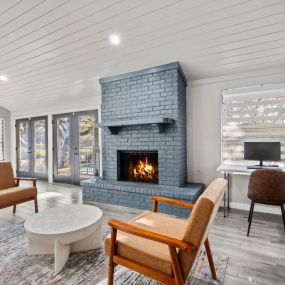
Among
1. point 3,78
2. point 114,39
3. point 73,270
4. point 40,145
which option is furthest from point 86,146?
point 73,270

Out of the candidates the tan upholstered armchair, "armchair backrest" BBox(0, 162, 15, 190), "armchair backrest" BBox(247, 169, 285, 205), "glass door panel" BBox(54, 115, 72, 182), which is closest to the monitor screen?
"armchair backrest" BBox(247, 169, 285, 205)

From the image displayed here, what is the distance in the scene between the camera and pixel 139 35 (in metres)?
2.86

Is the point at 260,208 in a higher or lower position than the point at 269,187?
lower

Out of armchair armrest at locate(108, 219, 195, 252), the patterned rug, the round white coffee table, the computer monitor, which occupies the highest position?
the computer monitor

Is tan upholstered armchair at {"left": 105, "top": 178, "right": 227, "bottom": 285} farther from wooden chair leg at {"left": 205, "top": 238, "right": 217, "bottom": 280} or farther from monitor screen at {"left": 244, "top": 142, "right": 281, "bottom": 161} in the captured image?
monitor screen at {"left": 244, "top": 142, "right": 281, "bottom": 161}

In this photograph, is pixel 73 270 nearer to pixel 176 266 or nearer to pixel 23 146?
pixel 176 266

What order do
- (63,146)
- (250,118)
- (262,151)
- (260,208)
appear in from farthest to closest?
(63,146)
(250,118)
(260,208)
(262,151)

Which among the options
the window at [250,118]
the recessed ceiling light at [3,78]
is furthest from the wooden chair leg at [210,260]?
the recessed ceiling light at [3,78]

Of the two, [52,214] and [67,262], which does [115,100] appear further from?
[67,262]

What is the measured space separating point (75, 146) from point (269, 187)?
15.1 feet

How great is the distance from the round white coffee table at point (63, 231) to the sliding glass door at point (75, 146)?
291 centimetres

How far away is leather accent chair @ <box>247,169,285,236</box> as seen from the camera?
8.06ft

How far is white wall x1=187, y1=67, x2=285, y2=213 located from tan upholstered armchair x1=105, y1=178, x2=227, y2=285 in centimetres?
216

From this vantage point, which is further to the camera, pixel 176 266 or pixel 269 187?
pixel 269 187
